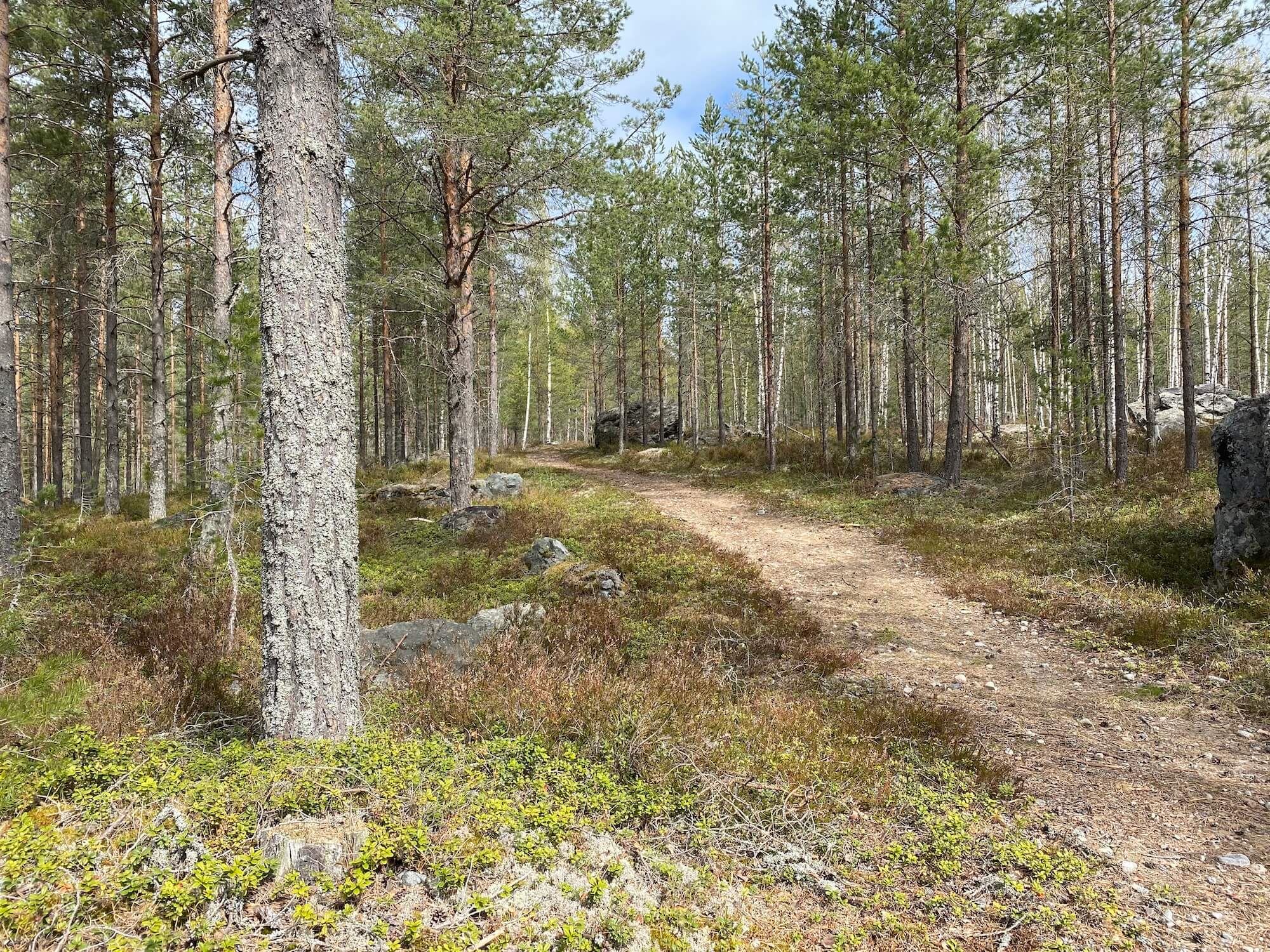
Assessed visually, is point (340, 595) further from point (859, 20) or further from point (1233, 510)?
point (859, 20)

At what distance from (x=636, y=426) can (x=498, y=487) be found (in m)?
22.0

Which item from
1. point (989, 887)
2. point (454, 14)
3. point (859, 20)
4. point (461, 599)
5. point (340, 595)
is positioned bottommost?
point (989, 887)

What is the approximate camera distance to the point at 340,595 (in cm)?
389

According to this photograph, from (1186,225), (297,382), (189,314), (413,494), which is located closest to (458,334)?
(413,494)

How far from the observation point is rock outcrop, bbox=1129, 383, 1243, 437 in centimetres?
2031

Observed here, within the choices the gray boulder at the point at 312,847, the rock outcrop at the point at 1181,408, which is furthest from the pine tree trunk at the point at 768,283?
the gray boulder at the point at 312,847

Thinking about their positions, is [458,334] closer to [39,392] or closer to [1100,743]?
[1100,743]

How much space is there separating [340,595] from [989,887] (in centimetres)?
410

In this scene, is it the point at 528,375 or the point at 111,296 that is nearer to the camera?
the point at 111,296

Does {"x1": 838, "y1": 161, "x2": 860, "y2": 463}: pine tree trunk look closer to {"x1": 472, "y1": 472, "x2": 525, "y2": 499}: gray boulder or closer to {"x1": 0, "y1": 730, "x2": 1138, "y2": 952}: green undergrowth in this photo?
{"x1": 472, "y1": 472, "x2": 525, "y2": 499}: gray boulder

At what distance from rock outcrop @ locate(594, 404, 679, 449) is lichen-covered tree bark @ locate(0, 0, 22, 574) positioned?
2753cm

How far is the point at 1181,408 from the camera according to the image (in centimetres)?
2170

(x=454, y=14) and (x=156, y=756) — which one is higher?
(x=454, y=14)

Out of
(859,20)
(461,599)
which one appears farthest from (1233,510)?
(859,20)
